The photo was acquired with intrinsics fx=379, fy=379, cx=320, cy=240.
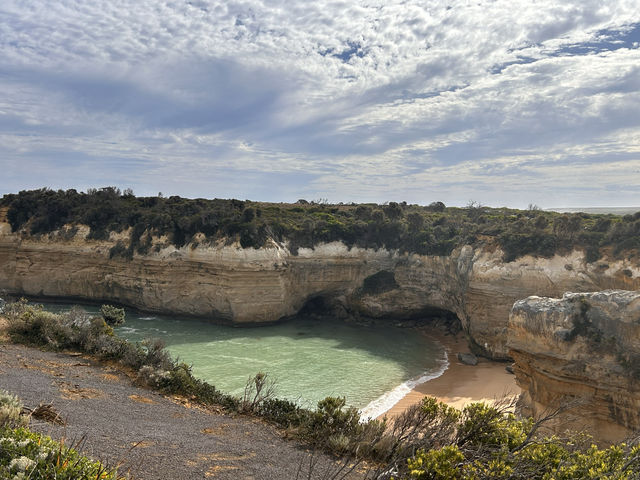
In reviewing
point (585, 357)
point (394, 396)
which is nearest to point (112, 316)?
point (394, 396)

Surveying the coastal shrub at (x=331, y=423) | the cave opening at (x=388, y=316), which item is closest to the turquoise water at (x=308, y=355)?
the cave opening at (x=388, y=316)

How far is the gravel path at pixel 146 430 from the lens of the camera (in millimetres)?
5517

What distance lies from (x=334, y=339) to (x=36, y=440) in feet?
61.4

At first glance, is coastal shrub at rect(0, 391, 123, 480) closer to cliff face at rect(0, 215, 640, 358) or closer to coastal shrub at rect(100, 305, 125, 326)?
coastal shrub at rect(100, 305, 125, 326)

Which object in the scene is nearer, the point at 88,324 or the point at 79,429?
the point at 79,429

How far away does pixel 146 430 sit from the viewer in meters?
6.81

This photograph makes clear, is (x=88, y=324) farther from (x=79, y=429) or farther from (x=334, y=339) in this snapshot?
(x=334, y=339)

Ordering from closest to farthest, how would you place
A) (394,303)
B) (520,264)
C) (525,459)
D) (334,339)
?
(525,459) < (520,264) < (334,339) < (394,303)

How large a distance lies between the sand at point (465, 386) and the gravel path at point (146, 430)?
6.63m

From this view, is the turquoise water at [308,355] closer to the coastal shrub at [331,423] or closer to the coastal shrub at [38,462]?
the coastal shrub at [331,423]

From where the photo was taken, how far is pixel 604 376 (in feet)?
29.4

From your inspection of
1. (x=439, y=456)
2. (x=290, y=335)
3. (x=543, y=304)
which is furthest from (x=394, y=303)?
(x=439, y=456)

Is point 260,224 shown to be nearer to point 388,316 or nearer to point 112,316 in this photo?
point 112,316

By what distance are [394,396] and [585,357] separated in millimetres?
7053
